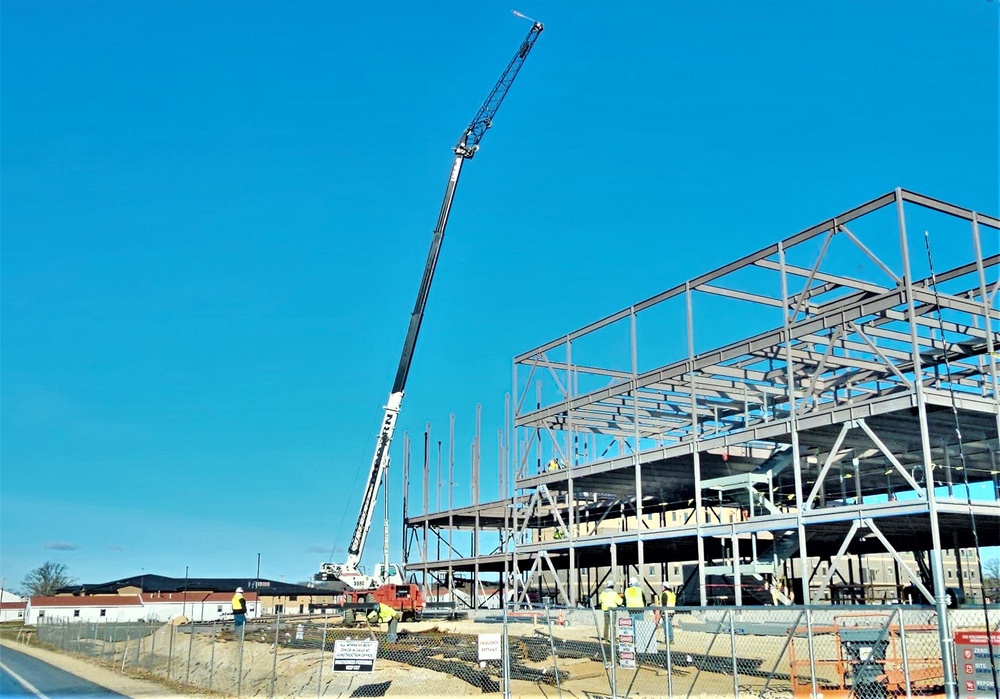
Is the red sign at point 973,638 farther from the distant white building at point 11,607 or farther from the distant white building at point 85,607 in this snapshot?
the distant white building at point 11,607

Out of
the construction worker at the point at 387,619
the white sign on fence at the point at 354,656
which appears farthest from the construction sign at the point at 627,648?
the construction worker at the point at 387,619

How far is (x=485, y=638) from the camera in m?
15.5

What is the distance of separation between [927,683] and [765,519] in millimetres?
12738

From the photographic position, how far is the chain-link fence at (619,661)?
1530 centimetres

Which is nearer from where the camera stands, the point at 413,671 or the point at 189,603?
the point at 413,671

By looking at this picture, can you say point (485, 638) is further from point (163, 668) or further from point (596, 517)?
point (596, 517)

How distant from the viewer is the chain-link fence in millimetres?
15305

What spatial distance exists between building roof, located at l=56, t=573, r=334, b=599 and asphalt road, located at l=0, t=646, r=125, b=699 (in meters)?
67.7

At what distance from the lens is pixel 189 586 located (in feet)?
327

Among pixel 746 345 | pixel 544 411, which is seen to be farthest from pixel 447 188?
pixel 746 345

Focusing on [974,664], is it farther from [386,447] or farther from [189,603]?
[189,603]

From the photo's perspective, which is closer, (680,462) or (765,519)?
(765,519)

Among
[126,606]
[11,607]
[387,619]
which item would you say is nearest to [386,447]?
[387,619]

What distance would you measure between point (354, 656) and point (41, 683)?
45.8 ft
